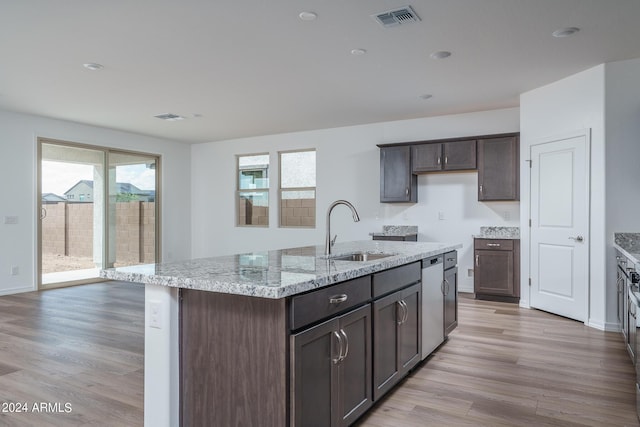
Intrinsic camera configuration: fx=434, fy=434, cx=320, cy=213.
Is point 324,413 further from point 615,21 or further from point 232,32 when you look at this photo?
point 615,21

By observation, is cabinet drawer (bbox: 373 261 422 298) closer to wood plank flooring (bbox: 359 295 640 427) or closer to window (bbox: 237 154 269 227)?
wood plank flooring (bbox: 359 295 640 427)

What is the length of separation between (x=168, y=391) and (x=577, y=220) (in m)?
4.18

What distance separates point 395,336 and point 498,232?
12.2 feet

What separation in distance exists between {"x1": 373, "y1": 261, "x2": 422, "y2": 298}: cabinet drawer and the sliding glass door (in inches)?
228

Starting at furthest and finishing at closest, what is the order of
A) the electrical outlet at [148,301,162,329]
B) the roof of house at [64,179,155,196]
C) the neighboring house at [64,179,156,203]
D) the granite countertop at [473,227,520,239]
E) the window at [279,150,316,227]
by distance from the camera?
the window at [279,150,316,227] < the roof of house at [64,179,155,196] < the neighboring house at [64,179,156,203] < the granite countertop at [473,227,520,239] < the electrical outlet at [148,301,162,329]

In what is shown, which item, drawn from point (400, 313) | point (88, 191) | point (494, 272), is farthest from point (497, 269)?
point (88, 191)

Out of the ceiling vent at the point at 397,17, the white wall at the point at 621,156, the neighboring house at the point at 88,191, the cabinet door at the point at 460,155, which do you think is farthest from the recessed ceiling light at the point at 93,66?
the white wall at the point at 621,156

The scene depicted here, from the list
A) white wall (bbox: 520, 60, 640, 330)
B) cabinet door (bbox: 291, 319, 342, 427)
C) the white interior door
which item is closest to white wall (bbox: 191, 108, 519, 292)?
the white interior door

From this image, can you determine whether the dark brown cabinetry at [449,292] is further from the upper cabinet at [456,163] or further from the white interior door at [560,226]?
the upper cabinet at [456,163]

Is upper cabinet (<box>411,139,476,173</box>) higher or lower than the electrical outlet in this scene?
higher

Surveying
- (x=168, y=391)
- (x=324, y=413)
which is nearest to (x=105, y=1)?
(x=168, y=391)

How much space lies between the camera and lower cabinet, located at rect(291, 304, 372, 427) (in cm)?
173

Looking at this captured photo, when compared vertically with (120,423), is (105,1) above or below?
above

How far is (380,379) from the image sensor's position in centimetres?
241
